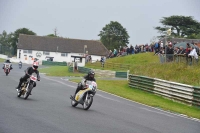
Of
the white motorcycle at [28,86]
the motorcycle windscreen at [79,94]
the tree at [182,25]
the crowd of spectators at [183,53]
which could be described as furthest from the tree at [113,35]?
the motorcycle windscreen at [79,94]

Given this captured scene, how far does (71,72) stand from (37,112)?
4300 centimetres

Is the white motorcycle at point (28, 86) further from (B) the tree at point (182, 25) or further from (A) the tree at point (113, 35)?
(A) the tree at point (113, 35)

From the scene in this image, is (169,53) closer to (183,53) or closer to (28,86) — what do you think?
(183,53)

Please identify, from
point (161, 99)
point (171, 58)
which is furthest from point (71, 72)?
point (161, 99)

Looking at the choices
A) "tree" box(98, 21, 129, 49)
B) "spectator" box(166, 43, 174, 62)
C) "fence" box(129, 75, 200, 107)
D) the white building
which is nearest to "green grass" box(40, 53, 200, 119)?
"fence" box(129, 75, 200, 107)

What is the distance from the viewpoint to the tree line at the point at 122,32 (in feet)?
281

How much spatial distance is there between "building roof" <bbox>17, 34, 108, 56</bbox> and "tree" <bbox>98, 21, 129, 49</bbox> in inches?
385

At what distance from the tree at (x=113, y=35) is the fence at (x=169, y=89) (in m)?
93.8

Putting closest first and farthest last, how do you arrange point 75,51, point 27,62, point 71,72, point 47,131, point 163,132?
point 47,131 → point 163,132 → point 71,72 → point 27,62 → point 75,51

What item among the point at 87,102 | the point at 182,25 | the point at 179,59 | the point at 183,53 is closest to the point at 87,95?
the point at 87,102

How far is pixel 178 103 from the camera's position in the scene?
2488 centimetres

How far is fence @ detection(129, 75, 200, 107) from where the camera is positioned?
23.6 metres

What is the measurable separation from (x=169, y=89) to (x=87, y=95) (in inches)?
437

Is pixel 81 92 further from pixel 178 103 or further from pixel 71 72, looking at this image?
pixel 71 72
